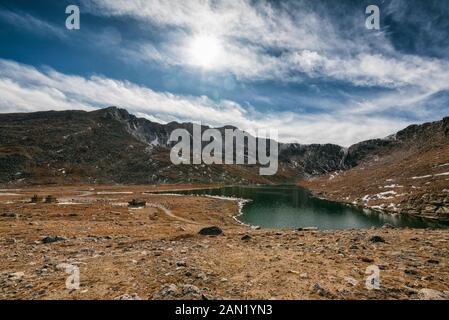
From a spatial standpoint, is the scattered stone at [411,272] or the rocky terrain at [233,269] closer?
the rocky terrain at [233,269]

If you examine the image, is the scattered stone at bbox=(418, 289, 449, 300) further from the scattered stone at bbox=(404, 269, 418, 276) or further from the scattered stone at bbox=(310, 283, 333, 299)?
the scattered stone at bbox=(310, 283, 333, 299)

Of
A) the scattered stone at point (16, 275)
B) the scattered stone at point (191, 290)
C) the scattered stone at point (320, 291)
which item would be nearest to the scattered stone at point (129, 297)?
the scattered stone at point (191, 290)

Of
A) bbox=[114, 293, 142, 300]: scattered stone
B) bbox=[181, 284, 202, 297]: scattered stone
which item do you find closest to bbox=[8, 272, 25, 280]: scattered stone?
bbox=[114, 293, 142, 300]: scattered stone

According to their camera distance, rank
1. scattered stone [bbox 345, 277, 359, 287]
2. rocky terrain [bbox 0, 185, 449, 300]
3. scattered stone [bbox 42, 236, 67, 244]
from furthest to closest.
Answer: scattered stone [bbox 42, 236, 67, 244] < scattered stone [bbox 345, 277, 359, 287] < rocky terrain [bbox 0, 185, 449, 300]

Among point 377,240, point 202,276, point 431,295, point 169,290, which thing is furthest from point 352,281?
point 377,240

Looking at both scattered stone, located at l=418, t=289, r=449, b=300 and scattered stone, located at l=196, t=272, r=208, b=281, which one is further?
scattered stone, located at l=196, t=272, r=208, b=281

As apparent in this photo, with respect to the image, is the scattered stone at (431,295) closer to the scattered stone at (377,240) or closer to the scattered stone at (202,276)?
the scattered stone at (202,276)

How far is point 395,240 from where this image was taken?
77.0 feet

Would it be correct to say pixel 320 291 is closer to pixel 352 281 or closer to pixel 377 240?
pixel 352 281

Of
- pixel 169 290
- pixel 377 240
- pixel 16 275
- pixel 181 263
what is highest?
pixel 169 290

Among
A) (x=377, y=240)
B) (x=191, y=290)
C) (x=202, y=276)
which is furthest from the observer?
(x=377, y=240)
